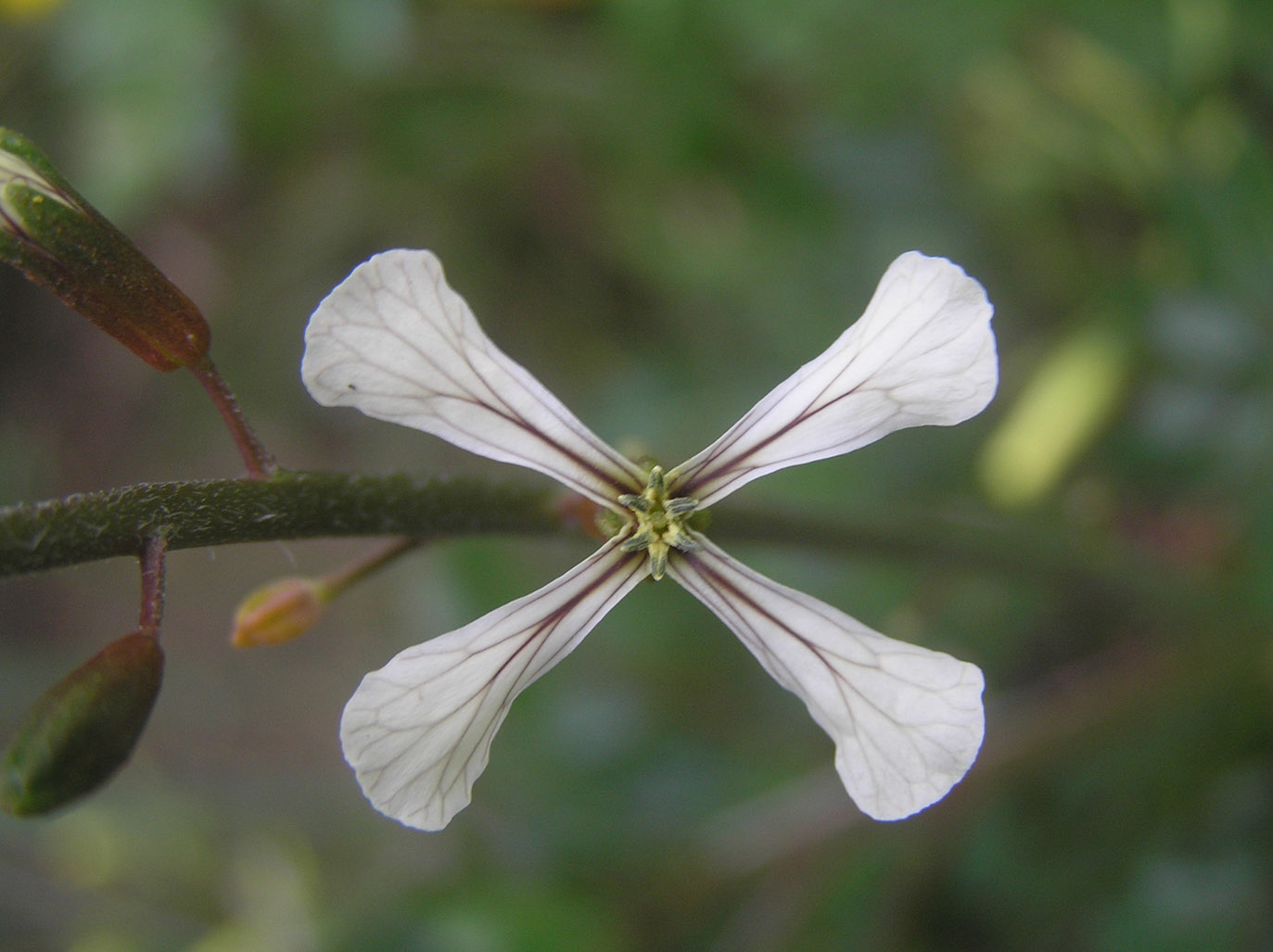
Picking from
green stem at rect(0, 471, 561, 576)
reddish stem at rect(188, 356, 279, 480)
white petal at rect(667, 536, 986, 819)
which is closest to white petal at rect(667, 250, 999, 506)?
white petal at rect(667, 536, 986, 819)

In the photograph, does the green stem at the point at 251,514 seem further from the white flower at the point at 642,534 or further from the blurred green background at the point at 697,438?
the blurred green background at the point at 697,438

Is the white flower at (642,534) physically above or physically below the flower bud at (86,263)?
below

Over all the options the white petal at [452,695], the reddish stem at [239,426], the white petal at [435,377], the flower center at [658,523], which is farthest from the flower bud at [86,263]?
the flower center at [658,523]

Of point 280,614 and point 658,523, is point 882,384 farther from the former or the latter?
point 280,614

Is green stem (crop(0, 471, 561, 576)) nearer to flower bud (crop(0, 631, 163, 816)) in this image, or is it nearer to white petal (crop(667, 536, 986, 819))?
flower bud (crop(0, 631, 163, 816))

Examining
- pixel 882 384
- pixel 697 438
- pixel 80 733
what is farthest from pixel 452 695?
pixel 697 438
